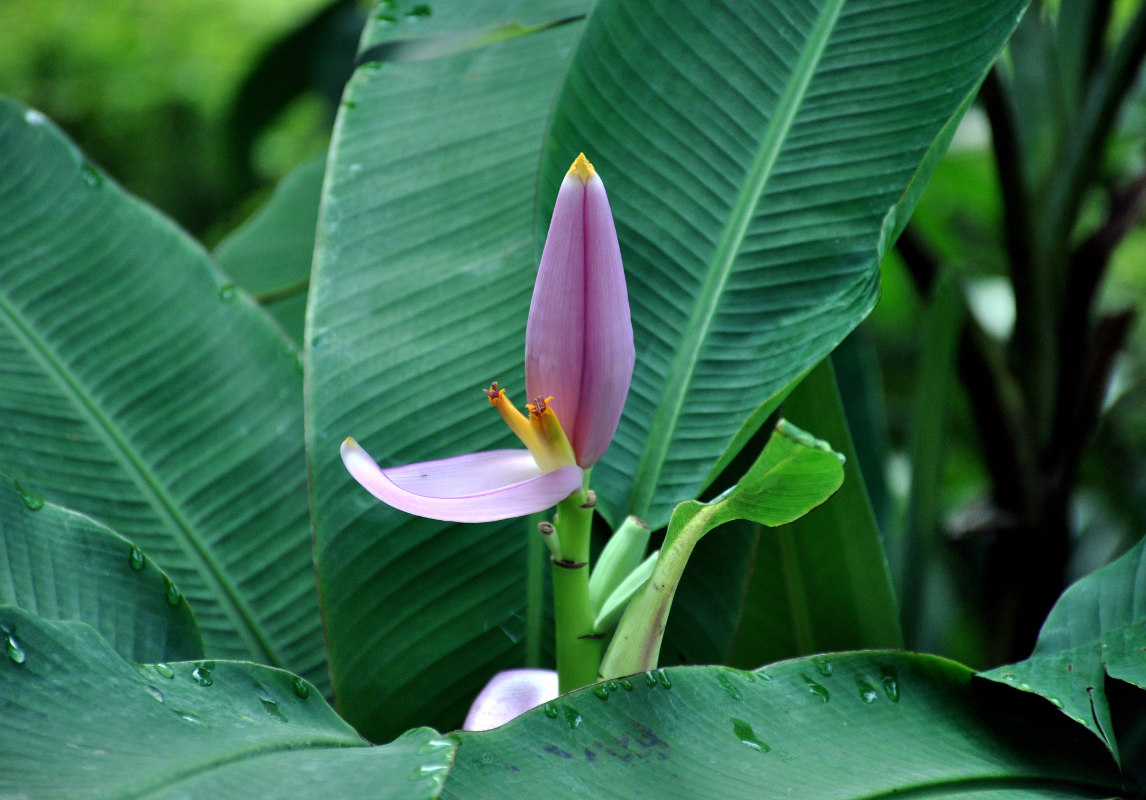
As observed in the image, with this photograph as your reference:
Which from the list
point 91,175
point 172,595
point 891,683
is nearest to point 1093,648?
point 891,683

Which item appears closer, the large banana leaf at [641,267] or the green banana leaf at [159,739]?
the green banana leaf at [159,739]

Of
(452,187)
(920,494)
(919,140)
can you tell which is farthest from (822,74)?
(920,494)

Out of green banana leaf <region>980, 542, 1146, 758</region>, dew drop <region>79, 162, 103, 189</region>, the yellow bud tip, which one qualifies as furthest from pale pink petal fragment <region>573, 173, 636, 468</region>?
dew drop <region>79, 162, 103, 189</region>

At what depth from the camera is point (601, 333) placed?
357mm

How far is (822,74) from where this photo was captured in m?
0.50

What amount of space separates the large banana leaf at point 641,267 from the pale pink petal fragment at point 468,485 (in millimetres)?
107

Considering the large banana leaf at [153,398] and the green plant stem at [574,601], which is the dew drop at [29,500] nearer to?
→ the large banana leaf at [153,398]

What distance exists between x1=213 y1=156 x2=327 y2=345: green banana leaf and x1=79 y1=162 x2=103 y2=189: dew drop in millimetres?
170

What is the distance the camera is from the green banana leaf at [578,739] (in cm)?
28

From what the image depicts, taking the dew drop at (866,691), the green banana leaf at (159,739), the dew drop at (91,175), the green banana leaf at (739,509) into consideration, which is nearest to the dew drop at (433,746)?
the green banana leaf at (159,739)

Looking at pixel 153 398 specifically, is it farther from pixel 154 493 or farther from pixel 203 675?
pixel 203 675

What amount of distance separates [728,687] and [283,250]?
1.95 feet

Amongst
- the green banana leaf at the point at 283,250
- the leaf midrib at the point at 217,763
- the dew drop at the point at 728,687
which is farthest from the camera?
the green banana leaf at the point at 283,250

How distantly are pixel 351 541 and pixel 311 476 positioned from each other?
0.04m
